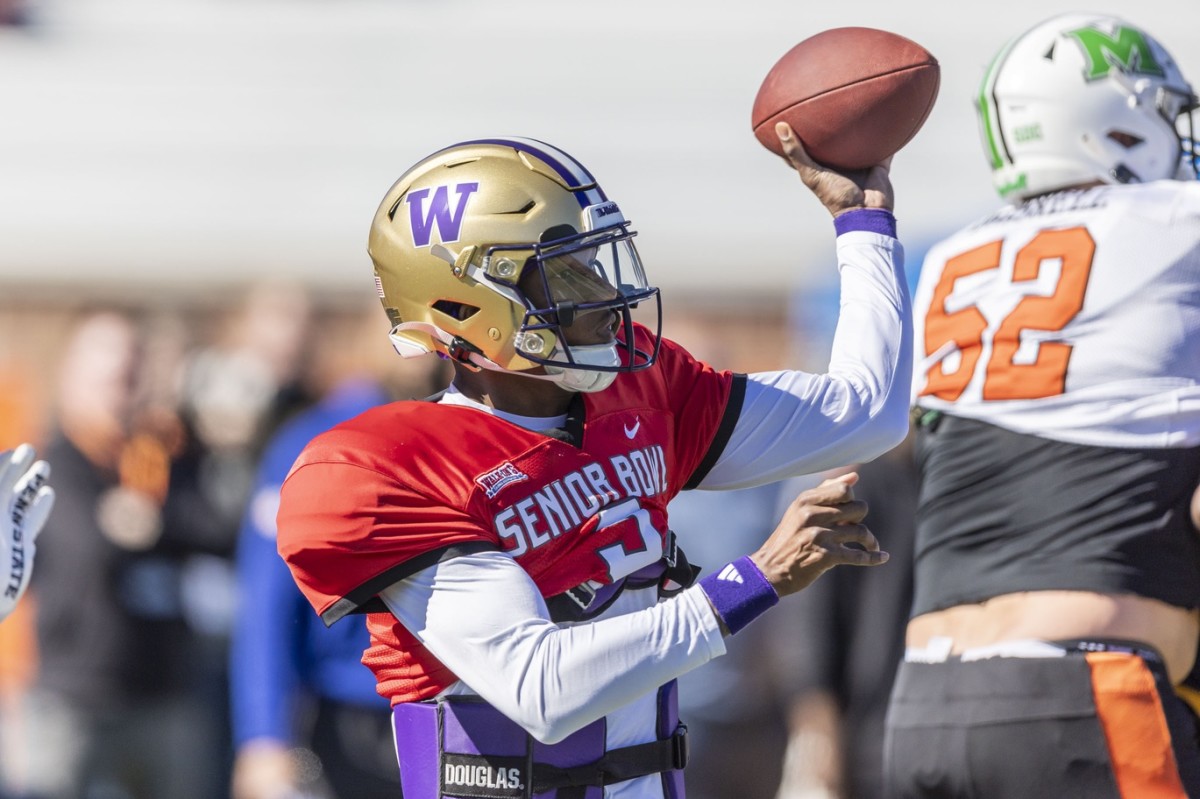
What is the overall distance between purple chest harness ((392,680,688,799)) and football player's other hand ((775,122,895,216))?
1107 mm

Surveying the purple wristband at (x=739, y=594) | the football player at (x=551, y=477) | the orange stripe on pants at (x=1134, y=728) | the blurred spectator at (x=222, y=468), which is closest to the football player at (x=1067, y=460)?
the orange stripe on pants at (x=1134, y=728)

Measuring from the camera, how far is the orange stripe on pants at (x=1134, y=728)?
11.4 feet

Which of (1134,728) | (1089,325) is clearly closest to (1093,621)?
(1134,728)

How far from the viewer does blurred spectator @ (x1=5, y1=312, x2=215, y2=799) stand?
21.1 ft

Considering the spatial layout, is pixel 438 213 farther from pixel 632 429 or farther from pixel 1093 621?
pixel 1093 621

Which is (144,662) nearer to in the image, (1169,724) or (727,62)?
(1169,724)

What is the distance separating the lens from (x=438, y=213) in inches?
120

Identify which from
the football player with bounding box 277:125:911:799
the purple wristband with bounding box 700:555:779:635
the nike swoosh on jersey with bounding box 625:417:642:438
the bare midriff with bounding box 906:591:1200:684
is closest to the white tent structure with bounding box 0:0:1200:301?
the bare midriff with bounding box 906:591:1200:684

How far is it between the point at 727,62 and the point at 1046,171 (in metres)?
8.96

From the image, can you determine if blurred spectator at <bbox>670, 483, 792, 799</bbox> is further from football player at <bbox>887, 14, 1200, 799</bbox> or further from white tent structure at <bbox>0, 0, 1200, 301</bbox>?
white tent structure at <bbox>0, 0, 1200, 301</bbox>

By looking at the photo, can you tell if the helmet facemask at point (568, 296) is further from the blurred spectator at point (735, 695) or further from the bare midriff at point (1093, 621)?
the blurred spectator at point (735, 695)

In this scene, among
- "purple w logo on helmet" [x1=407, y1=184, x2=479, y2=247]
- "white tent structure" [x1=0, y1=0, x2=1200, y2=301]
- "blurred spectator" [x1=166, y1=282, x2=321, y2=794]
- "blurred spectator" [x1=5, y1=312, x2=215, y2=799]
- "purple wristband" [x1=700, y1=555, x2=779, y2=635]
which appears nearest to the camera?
"purple wristband" [x1=700, y1=555, x2=779, y2=635]

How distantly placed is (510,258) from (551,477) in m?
0.39

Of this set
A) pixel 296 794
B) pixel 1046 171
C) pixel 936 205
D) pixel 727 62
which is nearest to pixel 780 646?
pixel 296 794
